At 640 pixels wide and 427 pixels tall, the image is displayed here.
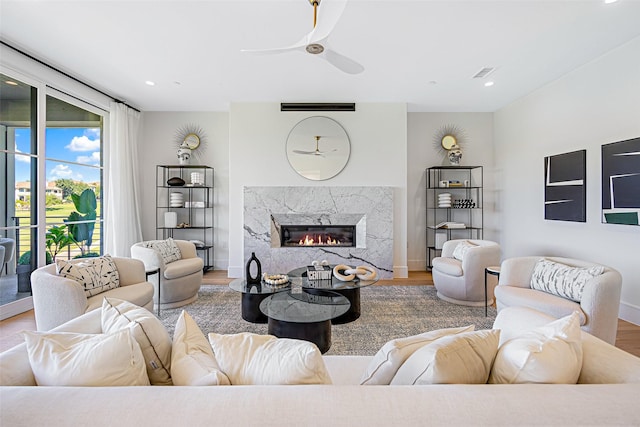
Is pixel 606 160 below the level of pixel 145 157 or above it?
below

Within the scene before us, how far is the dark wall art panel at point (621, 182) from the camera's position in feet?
9.59

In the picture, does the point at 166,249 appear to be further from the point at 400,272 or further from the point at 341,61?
the point at 400,272

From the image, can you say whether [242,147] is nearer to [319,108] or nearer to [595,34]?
[319,108]

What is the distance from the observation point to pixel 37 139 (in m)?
3.57

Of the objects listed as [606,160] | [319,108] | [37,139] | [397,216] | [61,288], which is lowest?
[61,288]

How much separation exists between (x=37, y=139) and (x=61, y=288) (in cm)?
233

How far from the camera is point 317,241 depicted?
5.04 metres

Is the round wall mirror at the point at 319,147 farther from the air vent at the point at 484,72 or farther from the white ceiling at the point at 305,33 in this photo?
the air vent at the point at 484,72

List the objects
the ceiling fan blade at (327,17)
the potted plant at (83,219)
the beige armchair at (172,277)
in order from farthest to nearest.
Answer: the potted plant at (83,219) < the beige armchair at (172,277) < the ceiling fan blade at (327,17)

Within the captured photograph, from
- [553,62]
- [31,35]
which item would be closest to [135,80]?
[31,35]

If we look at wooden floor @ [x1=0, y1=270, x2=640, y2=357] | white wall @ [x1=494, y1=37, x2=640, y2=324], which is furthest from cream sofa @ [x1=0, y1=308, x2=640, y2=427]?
white wall @ [x1=494, y1=37, x2=640, y2=324]

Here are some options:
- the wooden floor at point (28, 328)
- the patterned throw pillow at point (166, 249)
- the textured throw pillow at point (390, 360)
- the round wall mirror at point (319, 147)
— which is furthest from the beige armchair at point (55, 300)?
the round wall mirror at point (319, 147)

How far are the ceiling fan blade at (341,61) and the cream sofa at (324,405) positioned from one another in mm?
2250

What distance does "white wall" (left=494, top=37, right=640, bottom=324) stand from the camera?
3045mm
